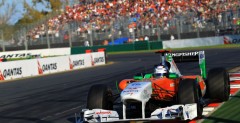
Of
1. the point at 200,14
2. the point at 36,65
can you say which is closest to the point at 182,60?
the point at 36,65

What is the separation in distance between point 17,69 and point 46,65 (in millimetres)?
3019

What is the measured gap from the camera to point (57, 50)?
5553 centimetres

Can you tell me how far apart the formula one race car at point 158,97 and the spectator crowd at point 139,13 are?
36.6 metres

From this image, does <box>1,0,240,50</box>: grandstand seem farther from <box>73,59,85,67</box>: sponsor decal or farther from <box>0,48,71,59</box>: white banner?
<box>73,59,85,67</box>: sponsor decal

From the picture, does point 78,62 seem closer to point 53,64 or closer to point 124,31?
point 53,64

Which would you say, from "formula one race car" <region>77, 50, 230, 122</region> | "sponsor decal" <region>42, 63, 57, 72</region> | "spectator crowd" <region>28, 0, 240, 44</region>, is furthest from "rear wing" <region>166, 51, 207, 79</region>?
"spectator crowd" <region>28, 0, 240, 44</region>

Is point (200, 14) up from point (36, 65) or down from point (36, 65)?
up

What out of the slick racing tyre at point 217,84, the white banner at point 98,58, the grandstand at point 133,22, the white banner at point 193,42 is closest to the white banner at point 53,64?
the white banner at point 98,58

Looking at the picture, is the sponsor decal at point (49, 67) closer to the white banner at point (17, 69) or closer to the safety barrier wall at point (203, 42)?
the white banner at point (17, 69)

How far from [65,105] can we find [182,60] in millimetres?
3662

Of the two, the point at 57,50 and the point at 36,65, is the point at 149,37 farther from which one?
the point at 36,65

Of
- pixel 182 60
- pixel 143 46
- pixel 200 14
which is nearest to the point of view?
pixel 182 60

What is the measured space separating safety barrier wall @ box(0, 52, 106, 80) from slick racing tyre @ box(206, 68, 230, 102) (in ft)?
61.9

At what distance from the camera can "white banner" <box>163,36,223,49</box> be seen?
159 ft
